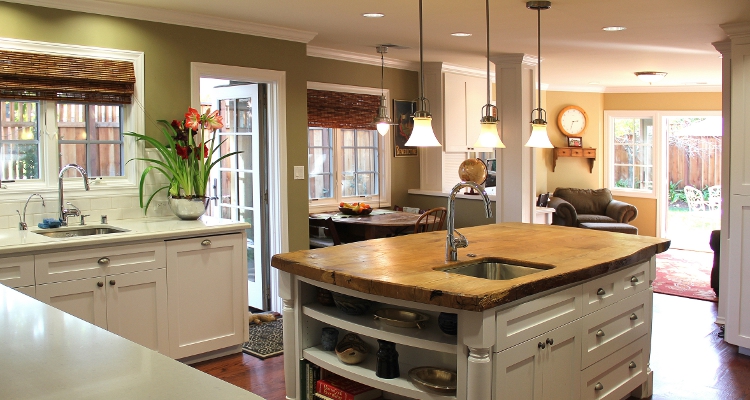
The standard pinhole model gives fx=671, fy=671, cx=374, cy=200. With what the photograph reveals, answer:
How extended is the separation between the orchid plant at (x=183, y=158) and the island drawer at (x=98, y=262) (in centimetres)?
61

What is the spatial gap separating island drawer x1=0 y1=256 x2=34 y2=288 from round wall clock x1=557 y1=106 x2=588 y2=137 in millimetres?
7843

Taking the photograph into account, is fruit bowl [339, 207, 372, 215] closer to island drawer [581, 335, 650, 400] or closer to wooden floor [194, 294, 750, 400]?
wooden floor [194, 294, 750, 400]

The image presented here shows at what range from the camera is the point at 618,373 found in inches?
132

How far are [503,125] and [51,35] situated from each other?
12.8 feet

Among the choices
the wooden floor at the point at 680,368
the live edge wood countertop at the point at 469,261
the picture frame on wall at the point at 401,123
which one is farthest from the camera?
the picture frame on wall at the point at 401,123

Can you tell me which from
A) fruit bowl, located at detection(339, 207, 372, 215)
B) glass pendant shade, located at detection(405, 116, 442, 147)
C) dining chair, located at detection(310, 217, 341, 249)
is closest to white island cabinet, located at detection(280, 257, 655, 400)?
glass pendant shade, located at detection(405, 116, 442, 147)

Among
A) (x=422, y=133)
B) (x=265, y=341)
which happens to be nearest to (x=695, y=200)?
(x=265, y=341)

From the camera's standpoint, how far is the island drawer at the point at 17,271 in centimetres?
326

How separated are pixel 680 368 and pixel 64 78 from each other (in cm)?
416

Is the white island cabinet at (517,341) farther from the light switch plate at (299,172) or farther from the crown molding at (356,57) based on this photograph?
the crown molding at (356,57)

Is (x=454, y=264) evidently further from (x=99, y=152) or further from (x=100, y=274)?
(x=99, y=152)

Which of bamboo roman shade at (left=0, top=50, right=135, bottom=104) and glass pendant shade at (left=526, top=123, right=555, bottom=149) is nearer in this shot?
glass pendant shade at (left=526, top=123, right=555, bottom=149)

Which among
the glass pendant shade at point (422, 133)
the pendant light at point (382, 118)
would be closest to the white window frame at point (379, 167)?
the pendant light at point (382, 118)

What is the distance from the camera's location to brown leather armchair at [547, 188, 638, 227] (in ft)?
28.7
